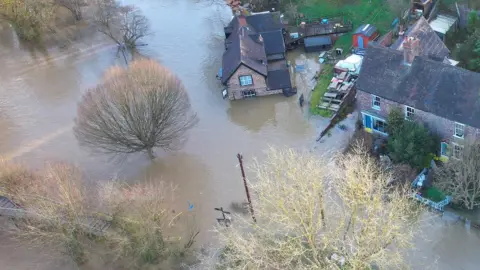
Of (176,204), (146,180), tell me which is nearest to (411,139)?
(176,204)

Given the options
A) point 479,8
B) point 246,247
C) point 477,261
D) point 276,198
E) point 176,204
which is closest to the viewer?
point 246,247

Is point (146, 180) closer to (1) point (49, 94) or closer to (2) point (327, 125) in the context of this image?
(2) point (327, 125)

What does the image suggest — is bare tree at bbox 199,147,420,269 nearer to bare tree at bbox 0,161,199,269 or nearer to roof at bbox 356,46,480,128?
bare tree at bbox 0,161,199,269

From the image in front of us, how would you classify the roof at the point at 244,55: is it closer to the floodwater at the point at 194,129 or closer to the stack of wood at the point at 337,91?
the floodwater at the point at 194,129

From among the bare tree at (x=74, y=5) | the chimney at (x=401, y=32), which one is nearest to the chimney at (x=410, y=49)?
the chimney at (x=401, y=32)

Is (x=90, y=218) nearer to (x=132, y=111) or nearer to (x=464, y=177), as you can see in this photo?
(x=132, y=111)

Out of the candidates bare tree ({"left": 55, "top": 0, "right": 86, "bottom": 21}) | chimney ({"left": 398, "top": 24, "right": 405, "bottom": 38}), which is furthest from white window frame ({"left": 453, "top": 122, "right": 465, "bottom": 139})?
bare tree ({"left": 55, "top": 0, "right": 86, "bottom": 21})

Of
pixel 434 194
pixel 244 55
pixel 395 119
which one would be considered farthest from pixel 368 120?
pixel 244 55
